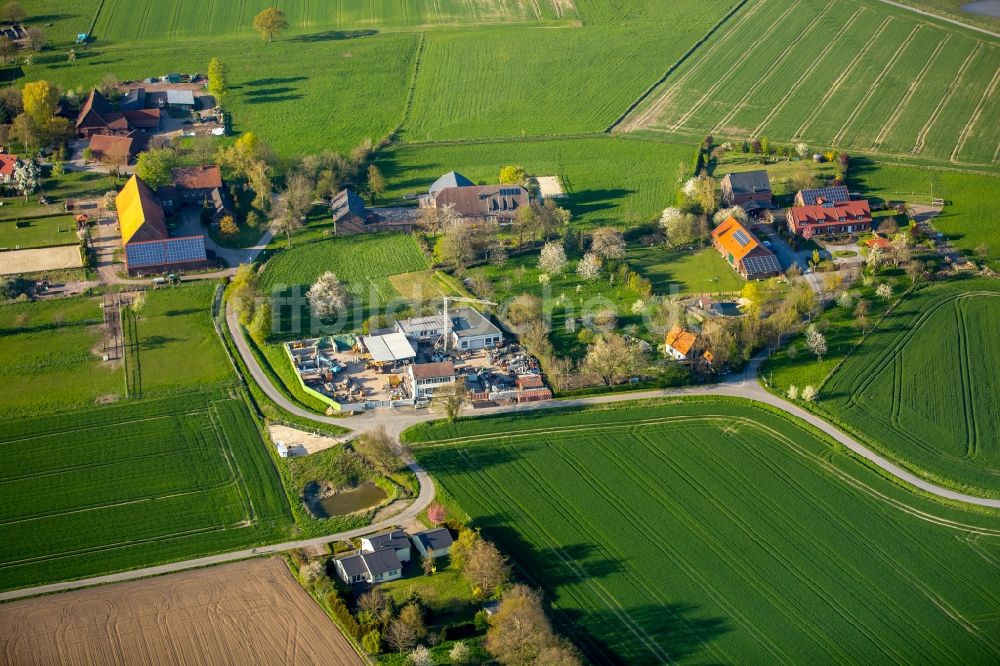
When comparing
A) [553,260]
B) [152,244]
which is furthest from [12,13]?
[553,260]

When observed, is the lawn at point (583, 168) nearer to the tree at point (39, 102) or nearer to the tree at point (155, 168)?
the tree at point (155, 168)

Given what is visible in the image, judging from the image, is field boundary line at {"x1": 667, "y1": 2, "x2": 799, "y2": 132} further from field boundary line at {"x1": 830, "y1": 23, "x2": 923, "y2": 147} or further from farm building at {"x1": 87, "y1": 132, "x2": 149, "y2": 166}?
farm building at {"x1": 87, "y1": 132, "x2": 149, "y2": 166}

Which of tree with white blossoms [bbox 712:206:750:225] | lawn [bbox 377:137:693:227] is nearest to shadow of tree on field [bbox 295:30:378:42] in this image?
lawn [bbox 377:137:693:227]

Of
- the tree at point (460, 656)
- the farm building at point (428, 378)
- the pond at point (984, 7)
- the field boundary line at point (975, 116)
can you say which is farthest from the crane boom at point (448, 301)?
the pond at point (984, 7)

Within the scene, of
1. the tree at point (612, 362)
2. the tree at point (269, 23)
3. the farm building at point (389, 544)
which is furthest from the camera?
the tree at point (269, 23)

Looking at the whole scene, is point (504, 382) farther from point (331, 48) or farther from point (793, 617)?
point (331, 48)

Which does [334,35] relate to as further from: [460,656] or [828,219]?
[460,656]
